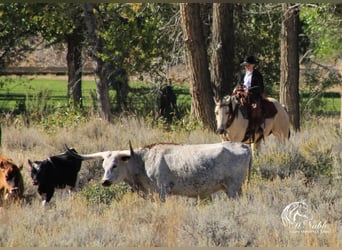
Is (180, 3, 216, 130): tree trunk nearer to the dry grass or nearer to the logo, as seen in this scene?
the dry grass

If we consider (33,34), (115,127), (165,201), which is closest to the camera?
(165,201)

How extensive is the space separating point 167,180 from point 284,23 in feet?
36.5

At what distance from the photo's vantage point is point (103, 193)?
15.0 meters

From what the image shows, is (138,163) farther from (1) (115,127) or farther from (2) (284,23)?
(2) (284,23)

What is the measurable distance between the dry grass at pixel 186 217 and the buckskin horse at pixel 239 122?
58cm

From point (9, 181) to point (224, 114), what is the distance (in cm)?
431

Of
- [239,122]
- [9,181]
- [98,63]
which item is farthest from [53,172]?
[98,63]

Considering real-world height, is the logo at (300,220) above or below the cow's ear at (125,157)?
below

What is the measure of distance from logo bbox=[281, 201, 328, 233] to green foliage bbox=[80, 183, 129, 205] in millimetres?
2465

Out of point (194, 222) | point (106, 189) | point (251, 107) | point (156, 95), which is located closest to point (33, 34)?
point (156, 95)

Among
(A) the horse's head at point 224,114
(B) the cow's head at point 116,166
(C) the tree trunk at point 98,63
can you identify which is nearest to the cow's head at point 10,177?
(B) the cow's head at point 116,166

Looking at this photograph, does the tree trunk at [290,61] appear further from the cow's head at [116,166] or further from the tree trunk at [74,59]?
the cow's head at [116,166]

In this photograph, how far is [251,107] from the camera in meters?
18.0

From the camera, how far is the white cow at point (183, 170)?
558 inches
